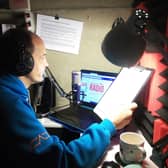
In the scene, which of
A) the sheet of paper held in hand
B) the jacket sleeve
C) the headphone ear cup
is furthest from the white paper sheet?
the jacket sleeve

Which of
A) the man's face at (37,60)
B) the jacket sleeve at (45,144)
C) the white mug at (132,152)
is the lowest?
the white mug at (132,152)

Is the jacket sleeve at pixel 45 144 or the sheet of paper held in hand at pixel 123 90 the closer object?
the jacket sleeve at pixel 45 144

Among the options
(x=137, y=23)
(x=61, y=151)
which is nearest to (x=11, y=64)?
(x=61, y=151)

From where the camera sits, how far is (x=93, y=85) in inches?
65.8

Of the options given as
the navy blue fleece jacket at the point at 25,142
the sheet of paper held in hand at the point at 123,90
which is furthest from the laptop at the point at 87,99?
the navy blue fleece jacket at the point at 25,142

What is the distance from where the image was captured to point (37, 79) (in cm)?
115

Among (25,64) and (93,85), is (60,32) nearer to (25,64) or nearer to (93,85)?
(93,85)

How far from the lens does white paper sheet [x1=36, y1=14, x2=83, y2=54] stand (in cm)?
168

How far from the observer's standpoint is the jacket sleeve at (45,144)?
0.91 metres

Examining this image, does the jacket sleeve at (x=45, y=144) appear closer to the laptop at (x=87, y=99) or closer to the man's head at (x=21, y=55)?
the man's head at (x=21, y=55)

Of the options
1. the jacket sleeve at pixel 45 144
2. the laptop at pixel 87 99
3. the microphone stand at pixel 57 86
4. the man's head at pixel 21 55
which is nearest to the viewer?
the jacket sleeve at pixel 45 144

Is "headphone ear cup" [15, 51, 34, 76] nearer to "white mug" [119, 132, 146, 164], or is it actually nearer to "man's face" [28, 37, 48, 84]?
"man's face" [28, 37, 48, 84]

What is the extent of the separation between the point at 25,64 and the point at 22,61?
0.07 feet

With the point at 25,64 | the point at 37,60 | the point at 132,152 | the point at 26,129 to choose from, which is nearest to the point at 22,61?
the point at 25,64
